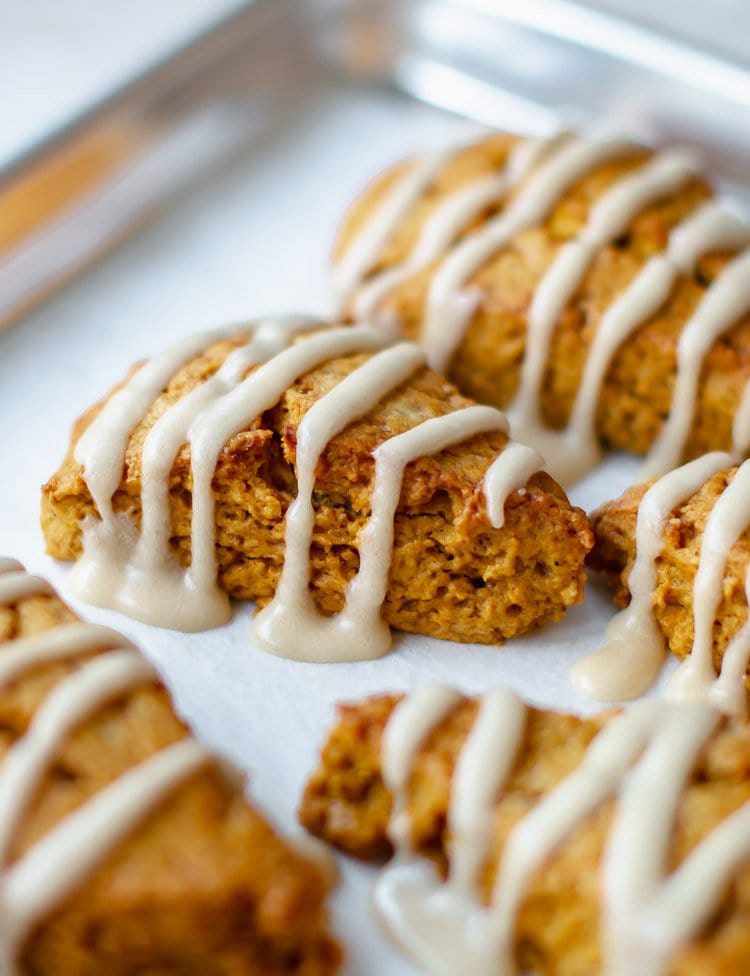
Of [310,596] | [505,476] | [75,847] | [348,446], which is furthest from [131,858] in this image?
[505,476]

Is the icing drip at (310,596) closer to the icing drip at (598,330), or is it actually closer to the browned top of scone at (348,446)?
the browned top of scone at (348,446)

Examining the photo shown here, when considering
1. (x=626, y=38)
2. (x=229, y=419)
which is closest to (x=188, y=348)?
(x=229, y=419)

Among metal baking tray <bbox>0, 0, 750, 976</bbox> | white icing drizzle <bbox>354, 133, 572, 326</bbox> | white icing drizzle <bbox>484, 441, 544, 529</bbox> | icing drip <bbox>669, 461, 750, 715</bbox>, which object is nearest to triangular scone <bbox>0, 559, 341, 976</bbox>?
metal baking tray <bbox>0, 0, 750, 976</bbox>

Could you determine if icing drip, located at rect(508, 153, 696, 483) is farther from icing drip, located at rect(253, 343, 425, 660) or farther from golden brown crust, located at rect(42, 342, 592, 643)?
icing drip, located at rect(253, 343, 425, 660)

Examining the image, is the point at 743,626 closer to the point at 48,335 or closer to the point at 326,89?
the point at 48,335

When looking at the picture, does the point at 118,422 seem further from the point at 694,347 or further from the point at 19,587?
the point at 694,347

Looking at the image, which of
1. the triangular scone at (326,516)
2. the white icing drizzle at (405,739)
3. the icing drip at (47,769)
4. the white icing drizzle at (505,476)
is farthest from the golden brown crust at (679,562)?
the icing drip at (47,769)

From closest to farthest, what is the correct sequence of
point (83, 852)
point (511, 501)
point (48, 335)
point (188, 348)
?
point (83, 852) < point (511, 501) < point (188, 348) < point (48, 335)
